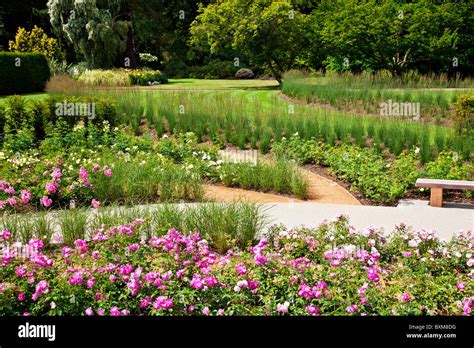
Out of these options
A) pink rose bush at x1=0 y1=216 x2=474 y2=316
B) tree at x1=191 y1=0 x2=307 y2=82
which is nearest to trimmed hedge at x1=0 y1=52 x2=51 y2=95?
tree at x1=191 y1=0 x2=307 y2=82

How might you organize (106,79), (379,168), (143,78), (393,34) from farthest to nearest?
(143,78) < (393,34) < (106,79) < (379,168)

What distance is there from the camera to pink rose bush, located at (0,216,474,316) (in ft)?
13.5

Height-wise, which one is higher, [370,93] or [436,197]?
[370,93]

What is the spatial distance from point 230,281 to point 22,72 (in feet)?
64.5

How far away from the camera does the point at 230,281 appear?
4.40 meters

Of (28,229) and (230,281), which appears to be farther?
(28,229)

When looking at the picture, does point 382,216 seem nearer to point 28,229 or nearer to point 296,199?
point 296,199

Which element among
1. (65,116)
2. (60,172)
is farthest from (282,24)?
(60,172)

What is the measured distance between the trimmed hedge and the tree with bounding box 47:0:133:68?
374 centimetres

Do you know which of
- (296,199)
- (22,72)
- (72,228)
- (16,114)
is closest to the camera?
(72,228)

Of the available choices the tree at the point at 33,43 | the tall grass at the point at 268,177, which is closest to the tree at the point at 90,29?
the tree at the point at 33,43

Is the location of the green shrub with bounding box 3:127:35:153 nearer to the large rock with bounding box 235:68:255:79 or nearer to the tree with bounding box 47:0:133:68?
the tree with bounding box 47:0:133:68

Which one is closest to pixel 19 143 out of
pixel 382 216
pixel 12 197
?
pixel 12 197
